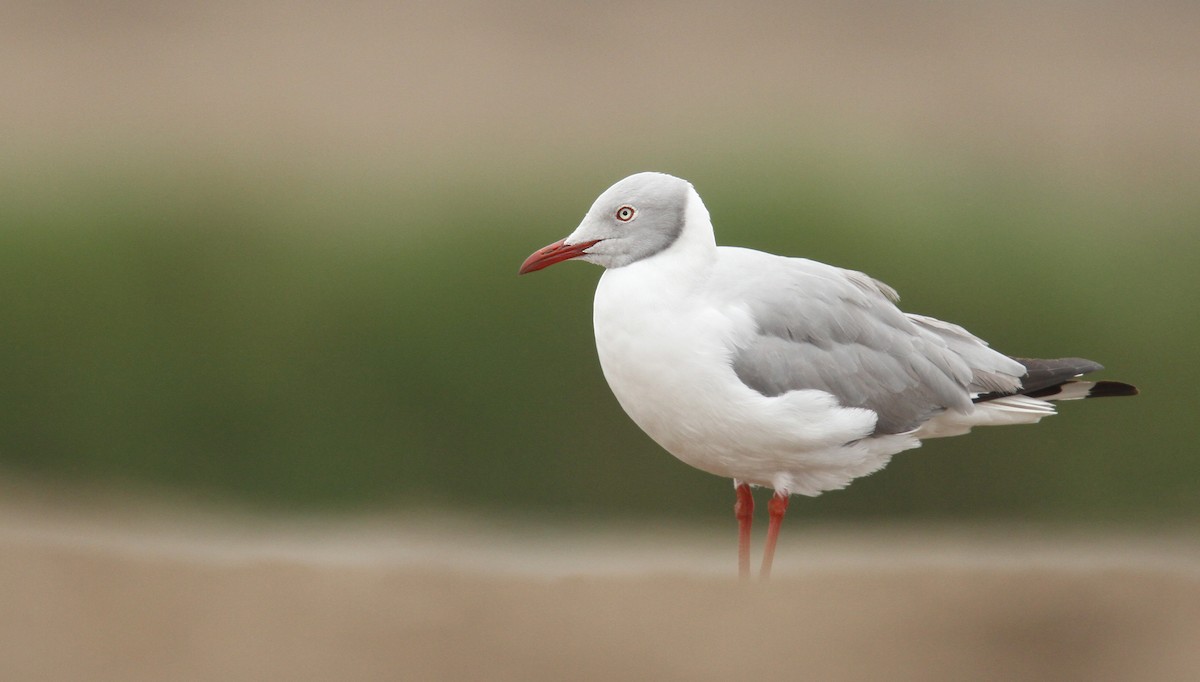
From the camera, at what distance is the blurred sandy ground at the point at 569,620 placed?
9.53 feet

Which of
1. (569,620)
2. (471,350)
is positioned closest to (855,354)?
(569,620)

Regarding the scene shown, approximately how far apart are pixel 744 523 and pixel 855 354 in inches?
21.4

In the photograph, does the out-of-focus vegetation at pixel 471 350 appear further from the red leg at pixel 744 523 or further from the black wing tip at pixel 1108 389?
the red leg at pixel 744 523

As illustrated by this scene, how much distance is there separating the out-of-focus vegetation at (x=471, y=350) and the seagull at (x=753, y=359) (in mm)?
1330

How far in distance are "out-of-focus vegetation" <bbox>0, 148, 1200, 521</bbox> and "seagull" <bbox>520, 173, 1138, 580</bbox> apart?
4.36ft

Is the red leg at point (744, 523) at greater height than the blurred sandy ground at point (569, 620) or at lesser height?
greater

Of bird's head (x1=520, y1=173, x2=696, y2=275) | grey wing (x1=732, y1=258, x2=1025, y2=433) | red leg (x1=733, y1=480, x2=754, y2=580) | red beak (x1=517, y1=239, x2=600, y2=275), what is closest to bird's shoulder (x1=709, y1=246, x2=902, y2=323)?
→ grey wing (x1=732, y1=258, x2=1025, y2=433)

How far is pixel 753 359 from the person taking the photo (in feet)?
11.0

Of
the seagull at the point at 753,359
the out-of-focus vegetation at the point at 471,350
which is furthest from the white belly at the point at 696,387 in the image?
the out-of-focus vegetation at the point at 471,350

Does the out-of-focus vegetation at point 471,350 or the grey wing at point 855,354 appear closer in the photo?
the grey wing at point 855,354

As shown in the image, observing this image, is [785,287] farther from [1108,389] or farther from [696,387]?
[1108,389]

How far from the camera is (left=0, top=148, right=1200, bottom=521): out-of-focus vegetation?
5.00 m

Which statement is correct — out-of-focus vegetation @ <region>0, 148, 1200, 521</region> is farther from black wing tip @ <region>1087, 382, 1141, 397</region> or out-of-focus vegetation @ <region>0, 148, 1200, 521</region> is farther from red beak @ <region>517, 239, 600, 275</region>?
red beak @ <region>517, 239, 600, 275</region>

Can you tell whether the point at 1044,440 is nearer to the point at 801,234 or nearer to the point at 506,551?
the point at 801,234
